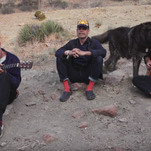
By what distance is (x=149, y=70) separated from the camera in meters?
3.77

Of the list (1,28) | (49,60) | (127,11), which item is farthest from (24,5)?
(49,60)

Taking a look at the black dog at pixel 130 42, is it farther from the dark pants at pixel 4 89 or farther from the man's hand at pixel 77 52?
the dark pants at pixel 4 89

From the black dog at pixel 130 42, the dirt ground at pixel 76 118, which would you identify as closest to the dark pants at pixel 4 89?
the dirt ground at pixel 76 118

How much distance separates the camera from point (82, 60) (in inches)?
149

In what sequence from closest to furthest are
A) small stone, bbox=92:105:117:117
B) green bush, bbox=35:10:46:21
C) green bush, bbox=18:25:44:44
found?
small stone, bbox=92:105:117:117, green bush, bbox=18:25:44:44, green bush, bbox=35:10:46:21

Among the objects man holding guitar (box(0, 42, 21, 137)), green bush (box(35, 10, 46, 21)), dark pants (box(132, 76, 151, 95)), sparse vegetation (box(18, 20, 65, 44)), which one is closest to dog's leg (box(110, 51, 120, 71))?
dark pants (box(132, 76, 151, 95))

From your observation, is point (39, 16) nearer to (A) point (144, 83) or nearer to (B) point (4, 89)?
(A) point (144, 83)

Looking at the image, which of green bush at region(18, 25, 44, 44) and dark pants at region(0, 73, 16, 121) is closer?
dark pants at region(0, 73, 16, 121)

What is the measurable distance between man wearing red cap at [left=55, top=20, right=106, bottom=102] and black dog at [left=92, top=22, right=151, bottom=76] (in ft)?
2.70

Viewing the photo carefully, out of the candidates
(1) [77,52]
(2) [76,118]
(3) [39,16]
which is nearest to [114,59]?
(1) [77,52]

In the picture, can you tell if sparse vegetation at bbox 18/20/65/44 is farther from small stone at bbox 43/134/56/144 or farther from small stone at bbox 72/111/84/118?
small stone at bbox 43/134/56/144

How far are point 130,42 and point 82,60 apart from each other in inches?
45.7

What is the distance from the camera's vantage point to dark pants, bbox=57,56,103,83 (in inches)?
143

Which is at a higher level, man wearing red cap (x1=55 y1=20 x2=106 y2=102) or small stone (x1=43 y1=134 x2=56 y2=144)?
man wearing red cap (x1=55 y1=20 x2=106 y2=102)
